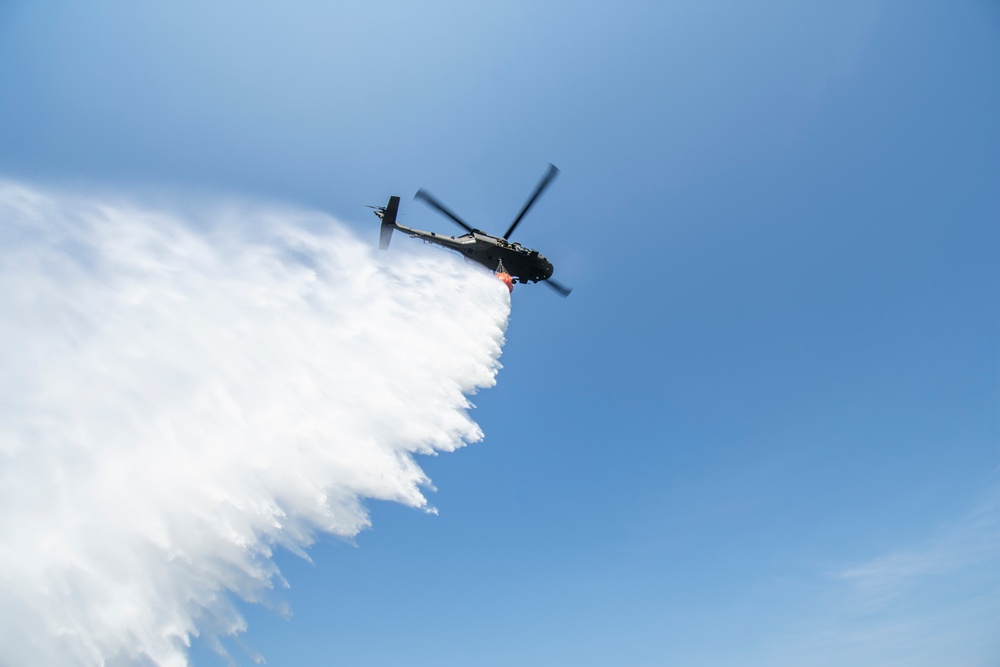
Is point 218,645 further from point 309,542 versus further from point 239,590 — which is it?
point 309,542

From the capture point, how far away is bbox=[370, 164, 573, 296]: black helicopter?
91.4 ft

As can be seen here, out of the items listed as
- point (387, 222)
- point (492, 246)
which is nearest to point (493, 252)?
point (492, 246)

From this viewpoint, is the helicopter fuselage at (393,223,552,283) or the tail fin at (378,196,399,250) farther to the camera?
the helicopter fuselage at (393,223,552,283)

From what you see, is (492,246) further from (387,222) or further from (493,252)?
(387,222)

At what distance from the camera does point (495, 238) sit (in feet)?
97.9

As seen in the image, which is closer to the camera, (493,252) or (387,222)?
(387,222)

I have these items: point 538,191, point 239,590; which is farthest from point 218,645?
point 538,191

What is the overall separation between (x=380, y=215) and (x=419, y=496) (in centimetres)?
1776

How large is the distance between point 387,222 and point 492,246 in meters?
7.11

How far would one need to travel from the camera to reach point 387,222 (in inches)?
1083

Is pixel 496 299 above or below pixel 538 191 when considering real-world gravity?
below

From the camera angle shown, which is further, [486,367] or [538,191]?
[538,191]

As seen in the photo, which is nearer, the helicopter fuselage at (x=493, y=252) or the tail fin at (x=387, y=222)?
the tail fin at (x=387, y=222)

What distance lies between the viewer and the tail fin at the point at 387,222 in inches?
1067
